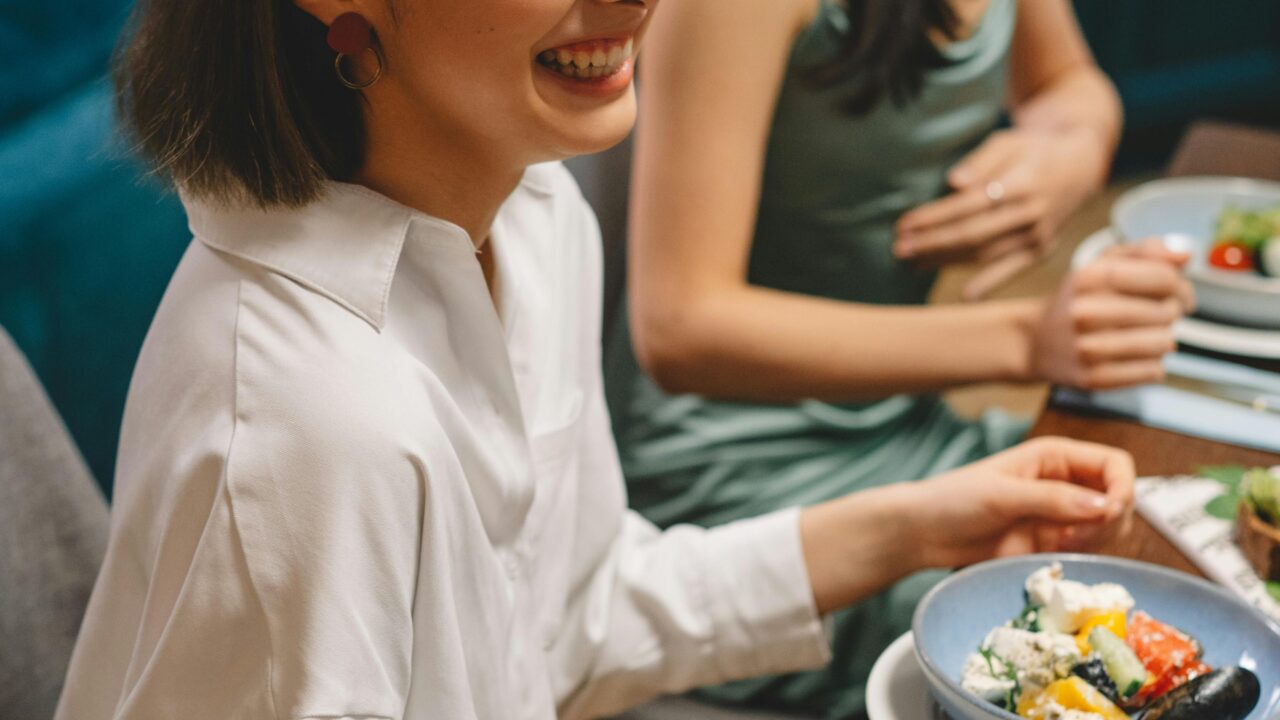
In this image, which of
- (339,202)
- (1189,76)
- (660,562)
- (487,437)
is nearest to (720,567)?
(660,562)

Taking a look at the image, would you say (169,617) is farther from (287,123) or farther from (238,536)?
(287,123)

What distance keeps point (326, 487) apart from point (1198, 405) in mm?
836

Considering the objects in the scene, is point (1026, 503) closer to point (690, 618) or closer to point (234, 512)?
point (690, 618)

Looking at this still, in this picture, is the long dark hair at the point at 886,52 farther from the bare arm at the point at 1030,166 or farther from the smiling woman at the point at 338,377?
the smiling woman at the point at 338,377

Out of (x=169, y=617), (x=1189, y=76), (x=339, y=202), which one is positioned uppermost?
(x=339, y=202)

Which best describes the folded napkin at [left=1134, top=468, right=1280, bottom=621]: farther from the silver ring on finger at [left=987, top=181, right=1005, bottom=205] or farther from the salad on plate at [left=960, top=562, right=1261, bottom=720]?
the silver ring on finger at [left=987, top=181, right=1005, bottom=205]

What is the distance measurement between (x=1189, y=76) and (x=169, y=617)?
4759 millimetres

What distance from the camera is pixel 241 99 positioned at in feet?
2.51

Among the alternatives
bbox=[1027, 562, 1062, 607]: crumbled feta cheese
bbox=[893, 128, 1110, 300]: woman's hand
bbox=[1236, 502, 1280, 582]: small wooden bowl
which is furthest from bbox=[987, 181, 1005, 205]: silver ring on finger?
bbox=[1027, 562, 1062, 607]: crumbled feta cheese

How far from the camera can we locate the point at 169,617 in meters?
0.73

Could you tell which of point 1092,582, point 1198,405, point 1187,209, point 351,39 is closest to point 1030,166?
point 1187,209

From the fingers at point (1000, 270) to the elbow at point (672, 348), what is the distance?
0.43 meters

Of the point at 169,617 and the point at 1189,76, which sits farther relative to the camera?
the point at 1189,76

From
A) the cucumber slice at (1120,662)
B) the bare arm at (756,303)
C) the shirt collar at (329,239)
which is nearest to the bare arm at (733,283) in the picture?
the bare arm at (756,303)
